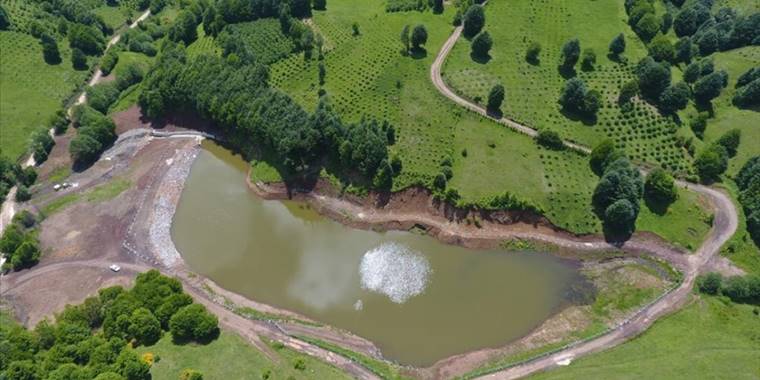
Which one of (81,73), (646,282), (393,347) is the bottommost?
(393,347)

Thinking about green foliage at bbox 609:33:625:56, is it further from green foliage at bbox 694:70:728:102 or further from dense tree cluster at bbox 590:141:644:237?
dense tree cluster at bbox 590:141:644:237

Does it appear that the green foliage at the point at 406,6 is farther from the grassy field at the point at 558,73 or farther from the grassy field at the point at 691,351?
the grassy field at the point at 691,351

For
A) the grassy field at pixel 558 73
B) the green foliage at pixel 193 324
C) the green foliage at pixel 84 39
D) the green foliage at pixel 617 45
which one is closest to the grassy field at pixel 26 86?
the green foliage at pixel 84 39

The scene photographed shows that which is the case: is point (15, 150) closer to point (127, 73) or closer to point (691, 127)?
point (127, 73)

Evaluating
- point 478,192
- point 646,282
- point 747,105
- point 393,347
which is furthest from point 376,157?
point 747,105

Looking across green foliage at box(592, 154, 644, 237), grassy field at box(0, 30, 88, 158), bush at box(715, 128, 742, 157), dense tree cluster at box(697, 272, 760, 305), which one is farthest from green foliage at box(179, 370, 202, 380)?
bush at box(715, 128, 742, 157)

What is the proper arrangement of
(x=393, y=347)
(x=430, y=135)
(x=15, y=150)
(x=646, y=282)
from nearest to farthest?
(x=393, y=347) → (x=646, y=282) → (x=430, y=135) → (x=15, y=150)

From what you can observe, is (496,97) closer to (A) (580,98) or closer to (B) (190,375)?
(A) (580,98)
